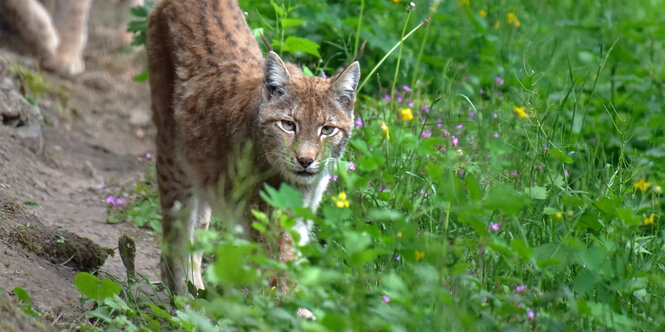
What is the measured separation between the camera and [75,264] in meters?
4.56

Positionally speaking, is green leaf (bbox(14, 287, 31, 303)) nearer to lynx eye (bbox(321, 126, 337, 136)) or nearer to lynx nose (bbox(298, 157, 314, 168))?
lynx nose (bbox(298, 157, 314, 168))

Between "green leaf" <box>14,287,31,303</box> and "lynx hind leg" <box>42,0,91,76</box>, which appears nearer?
"green leaf" <box>14,287,31,303</box>

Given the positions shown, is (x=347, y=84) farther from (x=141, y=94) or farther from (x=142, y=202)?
(x=141, y=94)

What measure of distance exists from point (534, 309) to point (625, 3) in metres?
7.40

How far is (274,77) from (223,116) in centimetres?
52

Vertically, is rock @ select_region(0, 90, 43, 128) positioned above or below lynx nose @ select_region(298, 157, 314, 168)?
below

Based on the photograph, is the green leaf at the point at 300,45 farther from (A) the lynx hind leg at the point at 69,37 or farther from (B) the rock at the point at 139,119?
(A) the lynx hind leg at the point at 69,37

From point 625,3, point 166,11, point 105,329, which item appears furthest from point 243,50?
point 625,3

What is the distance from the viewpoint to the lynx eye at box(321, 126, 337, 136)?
4414 millimetres

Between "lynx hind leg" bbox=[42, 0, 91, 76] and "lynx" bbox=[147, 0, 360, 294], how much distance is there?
306 cm

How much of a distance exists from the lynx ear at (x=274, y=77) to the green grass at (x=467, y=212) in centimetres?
59

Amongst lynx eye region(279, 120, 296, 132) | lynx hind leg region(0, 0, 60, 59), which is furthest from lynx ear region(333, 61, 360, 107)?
lynx hind leg region(0, 0, 60, 59)

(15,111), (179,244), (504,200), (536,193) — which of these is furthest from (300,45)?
(504,200)

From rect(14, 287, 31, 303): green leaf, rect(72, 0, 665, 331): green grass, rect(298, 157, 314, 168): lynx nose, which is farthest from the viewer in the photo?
rect(298, 157, 314, 168): lynx nose
